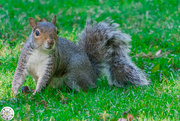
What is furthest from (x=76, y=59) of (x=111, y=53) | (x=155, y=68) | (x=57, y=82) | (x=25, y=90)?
(x=155, y=68)

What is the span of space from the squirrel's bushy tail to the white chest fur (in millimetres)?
615

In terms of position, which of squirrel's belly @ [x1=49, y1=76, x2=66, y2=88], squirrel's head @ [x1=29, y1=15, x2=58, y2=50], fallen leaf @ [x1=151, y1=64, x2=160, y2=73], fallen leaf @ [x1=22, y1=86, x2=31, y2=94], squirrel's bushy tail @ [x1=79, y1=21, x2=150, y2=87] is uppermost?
squirrel's head @ [x1=29, y1=15, x2=58, y2=50]

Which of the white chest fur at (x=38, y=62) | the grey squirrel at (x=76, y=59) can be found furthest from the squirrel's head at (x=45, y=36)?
the white chest fur at (x=38, y=62)

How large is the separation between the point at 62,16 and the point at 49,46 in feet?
6.92

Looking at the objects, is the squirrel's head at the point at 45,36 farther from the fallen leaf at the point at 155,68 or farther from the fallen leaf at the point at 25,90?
the fallen leaf at the point at 155,68

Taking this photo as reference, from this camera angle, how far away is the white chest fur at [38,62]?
6.61ft

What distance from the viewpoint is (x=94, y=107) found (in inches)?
74.9

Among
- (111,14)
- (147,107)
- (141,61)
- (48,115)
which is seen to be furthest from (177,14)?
(48,115)

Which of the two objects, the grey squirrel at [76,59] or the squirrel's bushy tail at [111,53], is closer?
the grey squirrel at [76,59]
